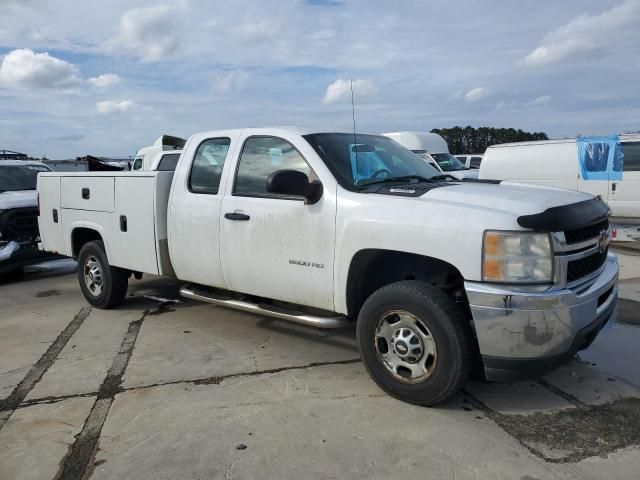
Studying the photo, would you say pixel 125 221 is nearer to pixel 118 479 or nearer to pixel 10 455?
pixel 10 455

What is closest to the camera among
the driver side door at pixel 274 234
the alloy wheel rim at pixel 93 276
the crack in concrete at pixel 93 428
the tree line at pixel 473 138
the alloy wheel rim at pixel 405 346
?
the crack in concrete at pixel 93 428

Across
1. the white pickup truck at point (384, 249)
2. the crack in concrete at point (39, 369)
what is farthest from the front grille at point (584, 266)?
the crack in concrete at point (39, 369)

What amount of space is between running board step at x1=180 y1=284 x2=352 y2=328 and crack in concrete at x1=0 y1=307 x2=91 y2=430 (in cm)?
125

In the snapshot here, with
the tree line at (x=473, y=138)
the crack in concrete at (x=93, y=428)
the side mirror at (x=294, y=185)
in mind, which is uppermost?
the tree line at (x=473, y=138)

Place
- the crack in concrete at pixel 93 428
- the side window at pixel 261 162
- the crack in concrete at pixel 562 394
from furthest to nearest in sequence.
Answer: the side window at pixel 261 162 → the crack in concrete at pixel 562 394 → the crack in concrete at pixel 93 428

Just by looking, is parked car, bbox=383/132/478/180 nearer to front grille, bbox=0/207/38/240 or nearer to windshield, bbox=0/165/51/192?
windshield, bbox=0/165/51/192

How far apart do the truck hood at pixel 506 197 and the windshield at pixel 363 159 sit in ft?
1.90

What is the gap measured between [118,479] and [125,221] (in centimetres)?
322

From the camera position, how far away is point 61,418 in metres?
3.70

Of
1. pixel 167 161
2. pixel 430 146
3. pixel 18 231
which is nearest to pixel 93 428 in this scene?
pixel 18 231

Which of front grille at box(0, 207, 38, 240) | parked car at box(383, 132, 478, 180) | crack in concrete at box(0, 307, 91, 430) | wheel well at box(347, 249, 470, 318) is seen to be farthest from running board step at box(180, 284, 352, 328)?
parked car at box(383, 132, 478, 180)

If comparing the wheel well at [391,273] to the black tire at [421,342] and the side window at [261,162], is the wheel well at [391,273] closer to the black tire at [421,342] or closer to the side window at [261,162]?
the black tire at [421,342]

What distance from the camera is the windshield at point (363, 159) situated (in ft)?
13.8

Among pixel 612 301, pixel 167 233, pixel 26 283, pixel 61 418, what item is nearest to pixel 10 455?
pixel 61 418
